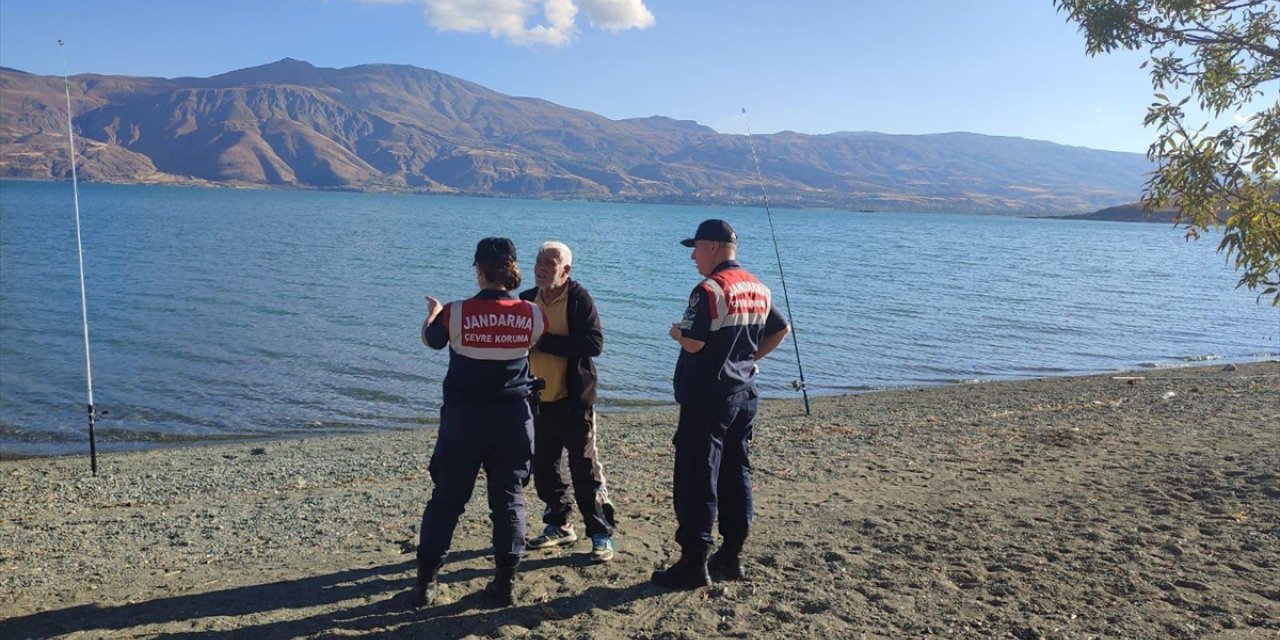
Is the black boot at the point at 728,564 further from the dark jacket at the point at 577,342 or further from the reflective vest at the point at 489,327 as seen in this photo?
the reflective vest at the point at 489,327

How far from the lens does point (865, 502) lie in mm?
7980

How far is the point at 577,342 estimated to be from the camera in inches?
222

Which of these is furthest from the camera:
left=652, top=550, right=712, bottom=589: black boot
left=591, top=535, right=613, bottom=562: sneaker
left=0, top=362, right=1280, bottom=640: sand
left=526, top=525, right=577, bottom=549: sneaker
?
left=526, top=525, right=577, bottom=549: sneaker

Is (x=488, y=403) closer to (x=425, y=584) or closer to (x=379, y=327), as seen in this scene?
(x=425, y=584)

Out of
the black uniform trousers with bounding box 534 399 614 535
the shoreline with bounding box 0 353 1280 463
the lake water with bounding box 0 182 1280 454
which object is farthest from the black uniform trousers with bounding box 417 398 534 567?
the lake water with bounding box 0 182 1280 454

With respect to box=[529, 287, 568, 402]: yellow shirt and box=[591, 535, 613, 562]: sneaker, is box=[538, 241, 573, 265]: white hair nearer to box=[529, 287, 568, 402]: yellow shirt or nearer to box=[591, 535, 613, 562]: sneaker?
box=[529, 287, 568, 402]: yellow shirt

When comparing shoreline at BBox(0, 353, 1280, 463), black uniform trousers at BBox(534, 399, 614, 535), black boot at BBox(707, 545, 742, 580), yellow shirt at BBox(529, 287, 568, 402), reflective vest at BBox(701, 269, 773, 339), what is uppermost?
reflective vest at BBox(701, 269, 773, 339)

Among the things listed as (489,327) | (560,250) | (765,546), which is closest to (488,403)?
(489,327)

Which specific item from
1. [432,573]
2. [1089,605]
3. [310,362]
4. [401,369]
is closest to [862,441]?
[1089,605]

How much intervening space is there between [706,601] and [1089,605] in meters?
2.30

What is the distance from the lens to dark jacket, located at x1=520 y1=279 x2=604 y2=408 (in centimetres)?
563

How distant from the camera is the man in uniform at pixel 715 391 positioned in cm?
517

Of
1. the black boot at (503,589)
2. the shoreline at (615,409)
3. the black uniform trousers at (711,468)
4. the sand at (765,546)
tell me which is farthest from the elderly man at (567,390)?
the shoreline at (615,409)

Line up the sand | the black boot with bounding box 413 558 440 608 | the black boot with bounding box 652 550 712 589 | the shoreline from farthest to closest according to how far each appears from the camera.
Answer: the shoreline < the black boot with bounding box 652 550 712 589 < the black boot with bounding box 413 558 440 608 < the sand
